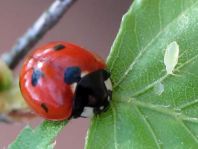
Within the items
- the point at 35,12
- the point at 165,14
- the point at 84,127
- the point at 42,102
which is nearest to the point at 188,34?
the point at 165,14

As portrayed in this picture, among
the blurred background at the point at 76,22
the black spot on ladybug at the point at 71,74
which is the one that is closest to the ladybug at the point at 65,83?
the black spot on ladybug at the point at 71,74

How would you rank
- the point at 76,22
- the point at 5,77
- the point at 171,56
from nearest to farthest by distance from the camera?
the point at 171,56, the point at 5,77, the point at 76,22

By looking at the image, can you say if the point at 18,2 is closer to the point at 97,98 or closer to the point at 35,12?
the point at 35,12

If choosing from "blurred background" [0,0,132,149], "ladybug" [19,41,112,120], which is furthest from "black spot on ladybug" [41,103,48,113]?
"blurred background" [0,0,132,149]

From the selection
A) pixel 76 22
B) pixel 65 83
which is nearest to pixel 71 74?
pixel 65 83

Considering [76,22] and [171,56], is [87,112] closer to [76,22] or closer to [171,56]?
[171,56]

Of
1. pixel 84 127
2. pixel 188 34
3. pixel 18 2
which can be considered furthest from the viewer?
pixel 18 2
